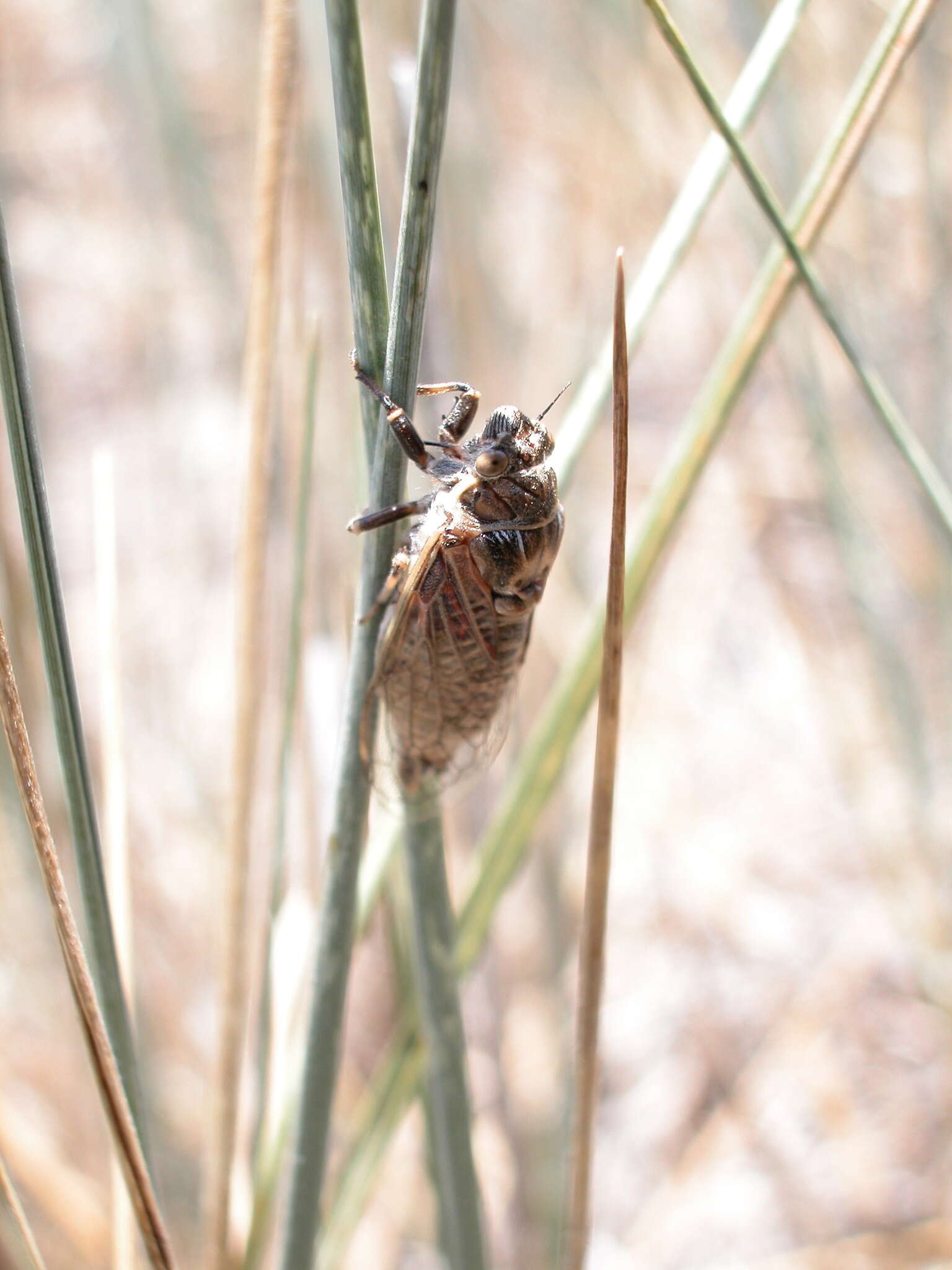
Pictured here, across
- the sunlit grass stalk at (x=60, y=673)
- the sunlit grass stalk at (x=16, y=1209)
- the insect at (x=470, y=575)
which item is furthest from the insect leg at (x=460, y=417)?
the sunlit grass stalk at (x=16, y=1209)

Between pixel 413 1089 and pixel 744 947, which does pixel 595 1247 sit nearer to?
pixel 744 947

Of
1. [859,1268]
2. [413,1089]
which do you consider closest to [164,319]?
[413,1089]

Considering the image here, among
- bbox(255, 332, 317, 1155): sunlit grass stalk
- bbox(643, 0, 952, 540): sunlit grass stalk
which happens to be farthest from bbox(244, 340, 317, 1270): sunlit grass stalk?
bbox(643, 0, 952, 540): sunlit grass stalk

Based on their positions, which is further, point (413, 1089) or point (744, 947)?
point (744, 947)

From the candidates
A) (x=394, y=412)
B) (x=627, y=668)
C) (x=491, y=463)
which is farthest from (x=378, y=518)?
(x=627, y=668)

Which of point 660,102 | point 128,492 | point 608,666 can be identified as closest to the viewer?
point 608,666

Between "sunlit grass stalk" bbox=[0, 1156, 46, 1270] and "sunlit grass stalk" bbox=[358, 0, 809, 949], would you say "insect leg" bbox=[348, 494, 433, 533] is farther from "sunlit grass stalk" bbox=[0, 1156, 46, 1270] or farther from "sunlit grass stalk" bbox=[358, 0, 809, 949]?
"sunlit grass stalk" bbox=[0, 1156, 46, 1270]

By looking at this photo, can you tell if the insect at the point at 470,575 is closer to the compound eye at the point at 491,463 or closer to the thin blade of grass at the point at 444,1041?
the compound eye at the point at 491,463
